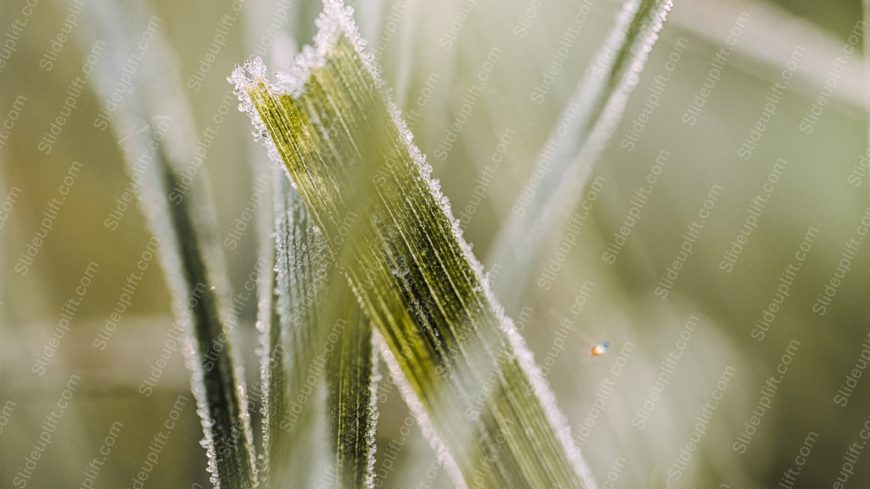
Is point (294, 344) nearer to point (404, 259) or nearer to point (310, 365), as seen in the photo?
point (310, 365)

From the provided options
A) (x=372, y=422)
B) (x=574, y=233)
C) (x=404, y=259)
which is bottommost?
(x=372, y=422)

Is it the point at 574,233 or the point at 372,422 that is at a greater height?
the point at 574,233

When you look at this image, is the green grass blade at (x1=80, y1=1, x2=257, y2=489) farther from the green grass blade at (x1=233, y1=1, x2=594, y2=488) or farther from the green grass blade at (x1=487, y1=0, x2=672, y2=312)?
the green grass blade at (x1=487, y1=0, x2=672, y2=312)

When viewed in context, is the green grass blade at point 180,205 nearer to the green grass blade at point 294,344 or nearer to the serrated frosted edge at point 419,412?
the green grass blade at point 294,344

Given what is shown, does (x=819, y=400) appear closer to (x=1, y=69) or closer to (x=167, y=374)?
(x=167, y=374)

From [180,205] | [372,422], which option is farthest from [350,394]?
[180,205]
